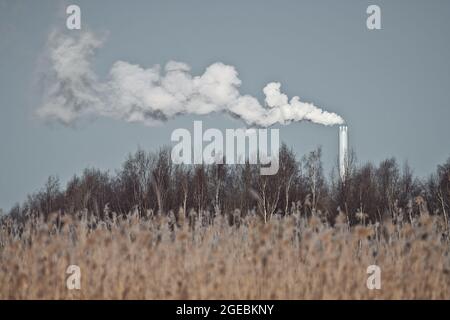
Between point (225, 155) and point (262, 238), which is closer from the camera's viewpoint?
point (262, 238)

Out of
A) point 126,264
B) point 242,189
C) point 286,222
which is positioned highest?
point 242,189

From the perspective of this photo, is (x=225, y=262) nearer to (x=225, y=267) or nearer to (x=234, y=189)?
(x=225, y=267)

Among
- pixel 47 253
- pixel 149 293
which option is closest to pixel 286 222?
pixel 149 293

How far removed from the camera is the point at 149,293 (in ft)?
23.9

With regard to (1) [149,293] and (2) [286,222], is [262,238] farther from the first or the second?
(1) [149,293]

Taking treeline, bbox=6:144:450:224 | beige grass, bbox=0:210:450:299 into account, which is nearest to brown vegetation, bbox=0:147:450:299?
beige grass, bbox=0:210:450:299

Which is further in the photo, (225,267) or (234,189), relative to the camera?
(234,189)

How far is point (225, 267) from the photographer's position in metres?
7.54

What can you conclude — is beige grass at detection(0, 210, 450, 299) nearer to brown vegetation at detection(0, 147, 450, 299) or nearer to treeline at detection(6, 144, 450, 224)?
brown vegetation at detection(0, 147, 450, 299)

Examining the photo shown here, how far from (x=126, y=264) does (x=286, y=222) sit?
2281 millimetres

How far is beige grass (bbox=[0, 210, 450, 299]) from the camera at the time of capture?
733 cm

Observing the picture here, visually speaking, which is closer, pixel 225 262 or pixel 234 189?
pixel 225 262

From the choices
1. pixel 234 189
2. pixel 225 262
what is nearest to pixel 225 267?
pixel 225 262

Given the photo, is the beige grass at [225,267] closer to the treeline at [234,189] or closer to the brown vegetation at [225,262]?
the brown vegetation at [225,262]
